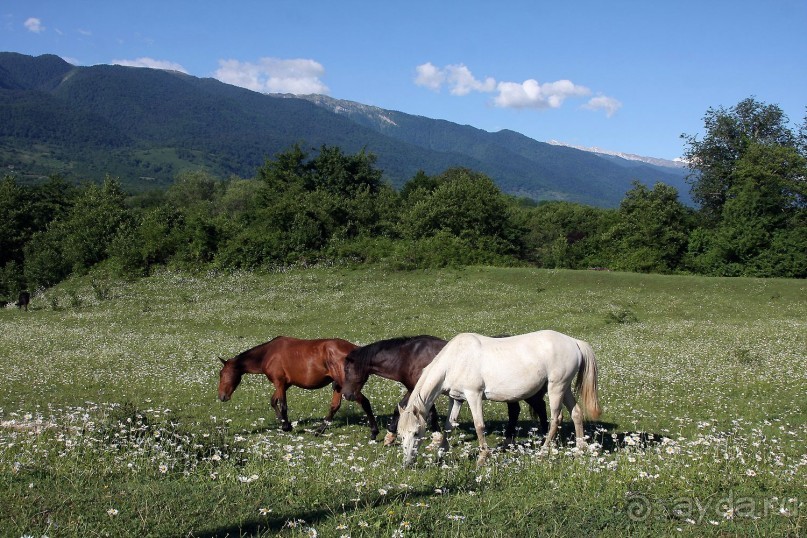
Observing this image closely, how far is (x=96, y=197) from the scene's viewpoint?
7912 cm

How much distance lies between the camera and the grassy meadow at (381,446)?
6.17 m

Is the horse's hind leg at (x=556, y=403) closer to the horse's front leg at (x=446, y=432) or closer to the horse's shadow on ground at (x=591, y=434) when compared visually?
the horse's shadow on ground at (x=591, y=434)

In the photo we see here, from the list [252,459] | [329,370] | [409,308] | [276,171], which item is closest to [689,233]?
[409,308]

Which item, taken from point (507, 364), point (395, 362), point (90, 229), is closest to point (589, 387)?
point (507, 364)

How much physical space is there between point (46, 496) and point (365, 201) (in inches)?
2534

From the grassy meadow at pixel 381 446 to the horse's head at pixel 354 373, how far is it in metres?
1.06

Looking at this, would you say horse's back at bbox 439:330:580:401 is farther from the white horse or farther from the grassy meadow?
the grassy meadow

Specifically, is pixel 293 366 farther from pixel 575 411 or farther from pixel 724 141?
pixel 724 141

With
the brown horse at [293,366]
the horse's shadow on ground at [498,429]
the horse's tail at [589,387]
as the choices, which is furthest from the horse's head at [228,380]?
the horse's tail at [589,387]

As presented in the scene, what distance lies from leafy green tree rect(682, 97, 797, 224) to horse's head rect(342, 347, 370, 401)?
2910 inches

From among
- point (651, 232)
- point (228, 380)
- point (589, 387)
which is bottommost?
point (228, 380)

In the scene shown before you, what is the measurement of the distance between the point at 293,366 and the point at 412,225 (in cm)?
5789

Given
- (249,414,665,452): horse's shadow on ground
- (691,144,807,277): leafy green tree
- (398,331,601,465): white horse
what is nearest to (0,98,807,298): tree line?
(691,144,807,277): leafy green tree

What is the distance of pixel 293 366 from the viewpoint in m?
13.5
